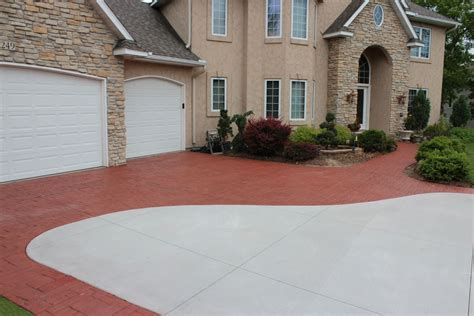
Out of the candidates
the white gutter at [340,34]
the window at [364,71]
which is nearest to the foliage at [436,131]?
the window at [364,71]

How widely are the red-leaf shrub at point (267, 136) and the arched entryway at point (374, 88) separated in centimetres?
875


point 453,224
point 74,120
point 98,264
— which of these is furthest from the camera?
point 74,120

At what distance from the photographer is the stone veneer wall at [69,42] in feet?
31.2

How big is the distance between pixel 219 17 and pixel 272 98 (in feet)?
13.4

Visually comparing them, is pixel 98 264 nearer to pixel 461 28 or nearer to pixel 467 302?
pixel 467 302

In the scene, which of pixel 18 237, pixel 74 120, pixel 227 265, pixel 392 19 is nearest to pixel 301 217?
pixel 227 265

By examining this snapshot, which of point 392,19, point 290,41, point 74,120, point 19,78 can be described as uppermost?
point 392,19

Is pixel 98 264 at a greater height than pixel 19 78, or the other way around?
pixel 19 78

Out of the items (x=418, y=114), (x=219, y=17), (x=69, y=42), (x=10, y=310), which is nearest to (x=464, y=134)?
(x=418, y=114)

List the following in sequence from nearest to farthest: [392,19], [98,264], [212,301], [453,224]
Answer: [212,301], [98,264], [453,224], [392,19]

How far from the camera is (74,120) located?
441 inches

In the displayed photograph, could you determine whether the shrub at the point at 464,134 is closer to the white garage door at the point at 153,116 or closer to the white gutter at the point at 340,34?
the white gutter at the point at 340,34

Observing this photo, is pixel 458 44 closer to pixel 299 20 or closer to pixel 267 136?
pixel 299 20

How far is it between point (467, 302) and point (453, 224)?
307 cm
